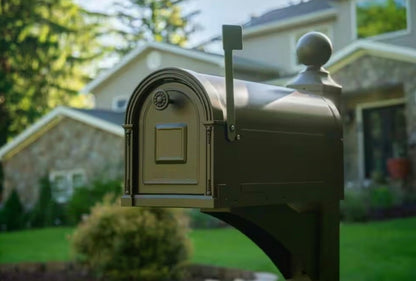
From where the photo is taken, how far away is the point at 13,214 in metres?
13.3

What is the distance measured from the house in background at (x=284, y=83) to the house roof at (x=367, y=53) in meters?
0.02

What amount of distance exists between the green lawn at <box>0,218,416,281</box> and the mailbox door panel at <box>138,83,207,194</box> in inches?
138

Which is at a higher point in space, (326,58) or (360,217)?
(326,58)

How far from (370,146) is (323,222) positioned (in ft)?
34.4

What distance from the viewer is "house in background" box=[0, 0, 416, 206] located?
34.2 feet

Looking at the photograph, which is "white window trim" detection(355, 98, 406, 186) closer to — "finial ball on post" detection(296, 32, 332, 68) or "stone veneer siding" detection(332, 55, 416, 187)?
"stone veneer siding" detection(332, 55, 416, 187)

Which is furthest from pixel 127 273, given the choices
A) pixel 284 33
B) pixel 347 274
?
pixel 284 33

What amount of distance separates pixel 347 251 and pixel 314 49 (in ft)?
13.9

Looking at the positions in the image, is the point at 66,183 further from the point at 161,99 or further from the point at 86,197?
the point at 161,99

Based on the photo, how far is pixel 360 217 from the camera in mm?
8383

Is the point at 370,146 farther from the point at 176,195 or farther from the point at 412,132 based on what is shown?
the point at 176,195

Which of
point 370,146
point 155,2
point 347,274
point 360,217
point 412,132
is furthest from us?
point 155,2

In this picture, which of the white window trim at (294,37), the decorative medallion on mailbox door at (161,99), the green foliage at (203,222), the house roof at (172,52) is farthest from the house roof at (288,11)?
the green foliage at (203,222)

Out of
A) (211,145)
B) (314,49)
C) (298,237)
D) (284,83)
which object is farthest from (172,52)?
(211,145)
